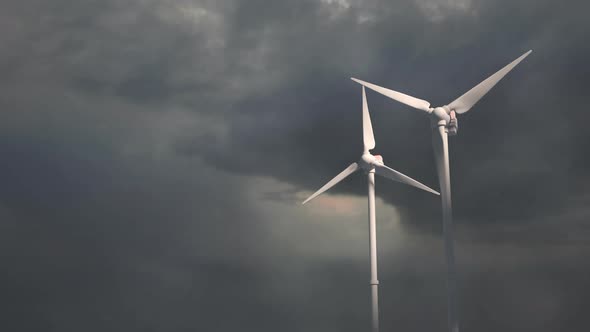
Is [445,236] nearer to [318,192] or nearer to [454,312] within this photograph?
[454,312]

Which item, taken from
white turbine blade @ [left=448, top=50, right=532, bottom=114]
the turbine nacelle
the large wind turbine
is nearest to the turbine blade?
the large wind turbine

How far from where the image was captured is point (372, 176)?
2216 inches

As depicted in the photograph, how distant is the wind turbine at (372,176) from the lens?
52.1 metres

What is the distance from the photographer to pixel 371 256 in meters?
52.7

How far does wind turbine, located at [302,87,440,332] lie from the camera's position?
52062mm

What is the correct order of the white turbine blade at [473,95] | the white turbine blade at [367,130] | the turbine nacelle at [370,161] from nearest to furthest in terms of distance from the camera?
1. the white turbine blade at [473,95]
2. the turbine nacelle at [370,161]
3. the white turbine blade at [367,130]

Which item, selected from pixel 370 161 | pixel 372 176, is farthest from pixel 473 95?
pixel 372 176

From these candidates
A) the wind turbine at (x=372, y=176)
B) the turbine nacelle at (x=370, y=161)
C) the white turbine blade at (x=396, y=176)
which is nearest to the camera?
the wind turbine at (x=372, y=176)

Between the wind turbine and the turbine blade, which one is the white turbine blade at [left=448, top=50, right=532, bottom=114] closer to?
the turbine blade

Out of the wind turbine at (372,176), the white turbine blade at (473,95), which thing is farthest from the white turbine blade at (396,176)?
the white turbine blade at (473,95)

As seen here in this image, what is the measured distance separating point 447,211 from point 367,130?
15433 mm

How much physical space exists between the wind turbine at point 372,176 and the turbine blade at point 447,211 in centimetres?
328

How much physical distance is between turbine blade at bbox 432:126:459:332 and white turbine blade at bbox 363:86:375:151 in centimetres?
976

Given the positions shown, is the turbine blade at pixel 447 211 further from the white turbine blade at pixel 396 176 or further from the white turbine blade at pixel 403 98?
the white turbine blade at pixel 396 176
